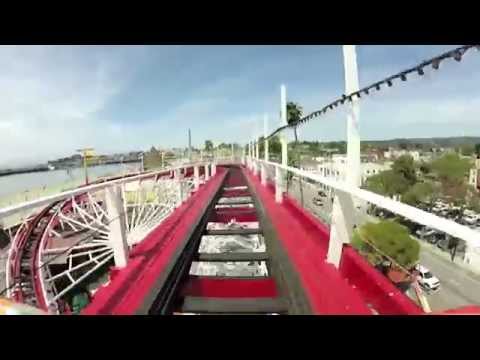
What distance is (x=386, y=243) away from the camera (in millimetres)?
1677

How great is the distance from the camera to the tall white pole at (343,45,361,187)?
68.4 inches

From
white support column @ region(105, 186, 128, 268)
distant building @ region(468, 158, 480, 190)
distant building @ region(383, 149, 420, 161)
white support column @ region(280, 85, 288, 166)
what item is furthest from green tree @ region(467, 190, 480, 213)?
A: white support column @ region(280, 85, 288, 166)

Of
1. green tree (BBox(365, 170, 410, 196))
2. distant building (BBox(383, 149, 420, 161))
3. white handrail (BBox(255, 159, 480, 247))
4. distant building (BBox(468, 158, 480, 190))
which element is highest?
distant building (BBox(383, 149, 420, 161))

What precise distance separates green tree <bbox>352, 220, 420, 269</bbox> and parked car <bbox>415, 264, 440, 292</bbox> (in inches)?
2.4

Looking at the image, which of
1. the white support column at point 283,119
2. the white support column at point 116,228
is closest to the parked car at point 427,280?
the white support column at point 116,228

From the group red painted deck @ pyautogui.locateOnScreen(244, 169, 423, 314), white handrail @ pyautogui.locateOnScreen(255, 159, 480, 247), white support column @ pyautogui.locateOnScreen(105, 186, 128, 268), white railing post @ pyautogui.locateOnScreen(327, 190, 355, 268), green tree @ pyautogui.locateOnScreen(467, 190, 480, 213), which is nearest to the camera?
white handrail @ pyautogui.locateOnScreen(255, 159, 480, 247)

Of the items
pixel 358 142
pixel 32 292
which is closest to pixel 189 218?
pixel 358 142

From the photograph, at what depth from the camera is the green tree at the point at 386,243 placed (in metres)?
1.38

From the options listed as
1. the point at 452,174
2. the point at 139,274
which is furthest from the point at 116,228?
the point at 452,174

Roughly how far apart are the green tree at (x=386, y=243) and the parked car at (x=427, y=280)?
60 mm

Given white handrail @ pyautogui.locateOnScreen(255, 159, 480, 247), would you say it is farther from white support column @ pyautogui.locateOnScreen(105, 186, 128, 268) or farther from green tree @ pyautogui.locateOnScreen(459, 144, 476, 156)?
white support column @ pyautogui.locateOnScreen(105, 186, 128, 268)

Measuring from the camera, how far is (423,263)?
146 cm
